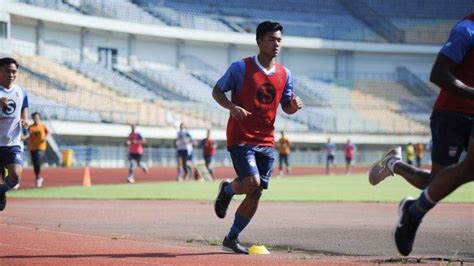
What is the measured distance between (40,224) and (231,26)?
57.4 metres

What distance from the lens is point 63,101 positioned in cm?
5081

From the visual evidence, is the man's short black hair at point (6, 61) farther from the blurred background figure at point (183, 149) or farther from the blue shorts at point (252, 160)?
the blurred background figure at point (183, 149)

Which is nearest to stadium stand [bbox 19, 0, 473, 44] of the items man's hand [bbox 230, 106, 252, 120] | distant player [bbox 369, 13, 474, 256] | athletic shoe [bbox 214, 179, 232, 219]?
athletic shoe [bbox 214, 179, 232, 219]

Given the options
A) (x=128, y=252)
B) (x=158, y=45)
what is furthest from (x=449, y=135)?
(x=158, y=45)

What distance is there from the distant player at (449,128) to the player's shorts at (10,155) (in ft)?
21.1

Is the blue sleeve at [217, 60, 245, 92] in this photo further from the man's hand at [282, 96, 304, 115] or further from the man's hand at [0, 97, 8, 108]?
the man's hand at [0, 97, 8, 108]

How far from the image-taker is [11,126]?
13.2 metres

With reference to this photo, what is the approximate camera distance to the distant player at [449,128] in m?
7.92

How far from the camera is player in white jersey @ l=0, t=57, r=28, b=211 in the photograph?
13.1 m

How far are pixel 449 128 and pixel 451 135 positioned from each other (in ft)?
0.19

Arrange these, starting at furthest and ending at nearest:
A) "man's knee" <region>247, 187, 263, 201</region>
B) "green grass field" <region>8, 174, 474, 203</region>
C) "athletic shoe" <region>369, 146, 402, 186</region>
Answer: "green grass field" <region>8, 174, 474, 203</region> < "man's knee" <region>247, 187, 263, 201</region> < "athletic shoe" <region>369, 146, 402, 186</region>

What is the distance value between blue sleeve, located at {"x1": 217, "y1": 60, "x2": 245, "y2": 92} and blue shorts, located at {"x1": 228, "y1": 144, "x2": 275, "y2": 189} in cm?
59

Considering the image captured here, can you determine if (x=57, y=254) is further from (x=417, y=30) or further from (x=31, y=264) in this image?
(x=417, y=30)

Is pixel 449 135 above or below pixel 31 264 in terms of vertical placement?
above
